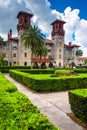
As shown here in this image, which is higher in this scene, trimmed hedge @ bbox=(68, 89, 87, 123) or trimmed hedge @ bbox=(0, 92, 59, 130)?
trimmed hedge @ bbox=(0, 92, 59, 130)

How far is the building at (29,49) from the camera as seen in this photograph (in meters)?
76.0

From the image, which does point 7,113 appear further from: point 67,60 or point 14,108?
point 67,60

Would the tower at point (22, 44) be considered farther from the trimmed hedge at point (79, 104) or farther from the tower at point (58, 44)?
the trimmed hedge at point (79, 104)

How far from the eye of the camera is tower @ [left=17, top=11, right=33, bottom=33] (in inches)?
3009

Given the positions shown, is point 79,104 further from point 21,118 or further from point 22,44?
point 22,44

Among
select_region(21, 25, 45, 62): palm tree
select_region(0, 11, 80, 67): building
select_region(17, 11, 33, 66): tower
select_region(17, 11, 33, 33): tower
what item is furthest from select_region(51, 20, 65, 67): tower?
select_region(21, 25, 45, 62): palm tree

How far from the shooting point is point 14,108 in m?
4.66

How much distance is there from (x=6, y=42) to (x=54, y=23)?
74.3 feet

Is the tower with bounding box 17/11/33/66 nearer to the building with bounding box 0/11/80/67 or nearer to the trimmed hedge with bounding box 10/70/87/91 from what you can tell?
the building with bounding box 0/11/80/67

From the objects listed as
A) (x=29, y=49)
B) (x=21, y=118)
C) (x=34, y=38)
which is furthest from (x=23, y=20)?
(x=21, y=118)

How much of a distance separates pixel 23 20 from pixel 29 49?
11.1 m

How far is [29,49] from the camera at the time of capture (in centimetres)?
7681

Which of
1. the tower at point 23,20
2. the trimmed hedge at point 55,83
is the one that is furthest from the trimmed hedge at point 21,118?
the tower at point 23,20

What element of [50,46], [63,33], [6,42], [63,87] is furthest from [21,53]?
[63,87]
